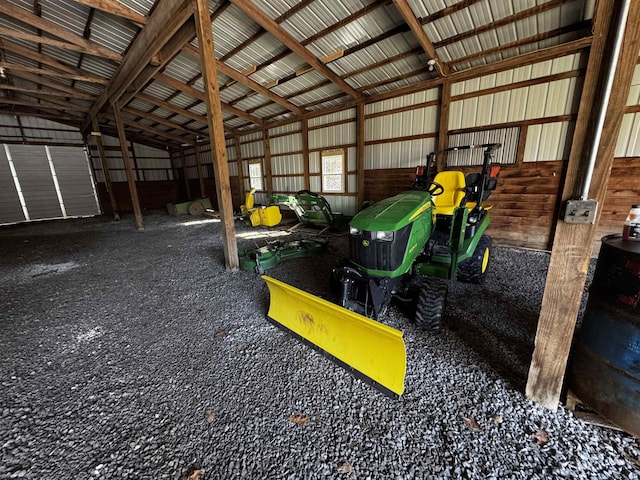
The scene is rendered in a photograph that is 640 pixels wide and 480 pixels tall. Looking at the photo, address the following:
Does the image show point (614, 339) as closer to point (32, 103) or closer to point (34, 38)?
point (34, 38)

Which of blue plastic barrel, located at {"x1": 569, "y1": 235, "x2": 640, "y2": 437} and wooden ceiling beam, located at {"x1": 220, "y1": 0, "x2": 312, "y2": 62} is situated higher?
wooden ceiling beam, located at {"x1": 220, "y1": 0, "x2": 312, "y2": 62}

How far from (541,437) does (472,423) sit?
0.30m

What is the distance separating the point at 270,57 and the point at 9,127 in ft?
36.3

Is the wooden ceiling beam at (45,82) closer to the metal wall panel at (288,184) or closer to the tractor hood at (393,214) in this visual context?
the metal wall panel at (288,184)

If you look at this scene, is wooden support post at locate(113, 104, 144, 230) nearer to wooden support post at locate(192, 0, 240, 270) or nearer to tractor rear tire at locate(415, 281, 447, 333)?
wooden support post at locate(192, 0, 240, 270)

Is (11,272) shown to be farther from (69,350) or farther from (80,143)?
(80,143)

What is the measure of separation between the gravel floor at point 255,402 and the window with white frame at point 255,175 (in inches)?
311

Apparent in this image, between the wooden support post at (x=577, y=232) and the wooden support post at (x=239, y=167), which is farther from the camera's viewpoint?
the wooden support post at (x=239, y=167)

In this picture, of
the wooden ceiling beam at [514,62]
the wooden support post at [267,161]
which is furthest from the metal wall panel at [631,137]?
the wooden support post at [267,161]

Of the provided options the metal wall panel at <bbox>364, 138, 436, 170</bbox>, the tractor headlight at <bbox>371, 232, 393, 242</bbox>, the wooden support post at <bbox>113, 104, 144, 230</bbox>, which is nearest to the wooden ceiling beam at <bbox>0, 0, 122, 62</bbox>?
the wooden support post at <bbox>113, 104, 144, 230</bbox>

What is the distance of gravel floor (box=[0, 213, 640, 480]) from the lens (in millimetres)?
1149

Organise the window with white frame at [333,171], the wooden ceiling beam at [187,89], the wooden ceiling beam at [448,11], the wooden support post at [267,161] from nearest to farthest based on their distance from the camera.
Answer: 1. the wooden ceiling beam at [448,11]
2. the wooden ceiling beam at [187,89]
3. the window with white frame at [333,171]
4. the wooden support post at [267,161]

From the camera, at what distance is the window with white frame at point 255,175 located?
32.8 ft

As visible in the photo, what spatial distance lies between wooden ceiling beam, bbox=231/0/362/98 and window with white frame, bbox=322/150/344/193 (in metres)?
1.80
